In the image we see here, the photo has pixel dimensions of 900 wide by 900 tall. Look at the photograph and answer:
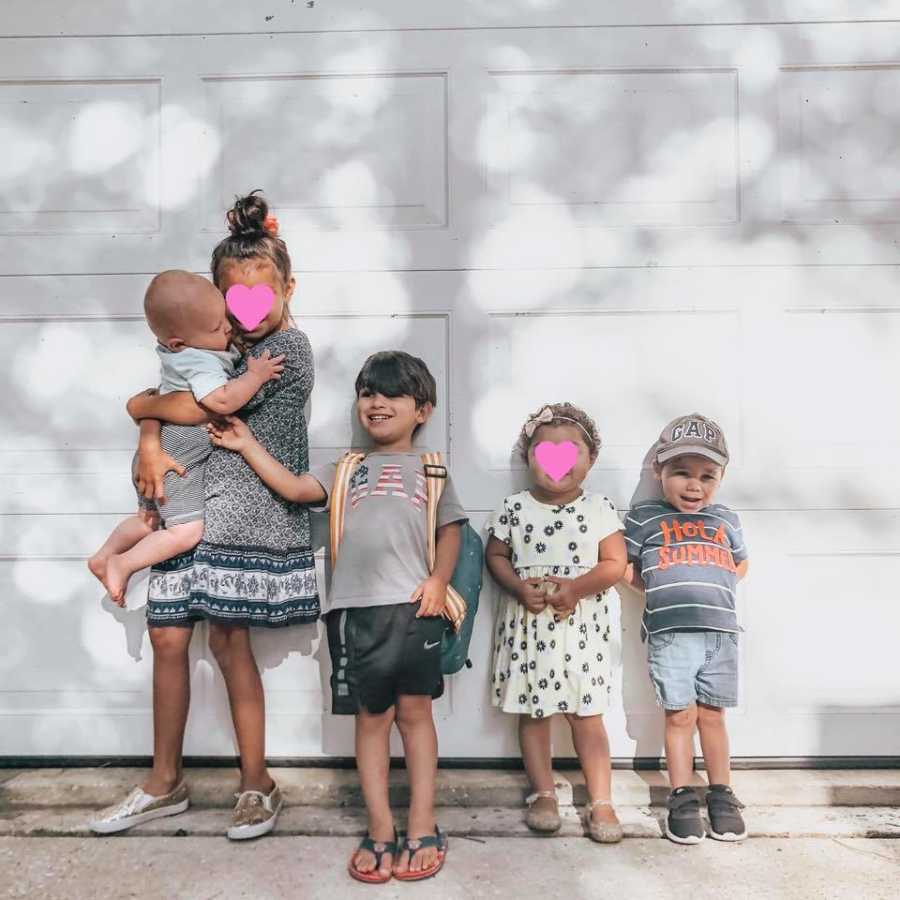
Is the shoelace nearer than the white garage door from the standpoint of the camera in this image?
Yes

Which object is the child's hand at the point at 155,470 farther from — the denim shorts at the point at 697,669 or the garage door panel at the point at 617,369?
the denim shorts at the point at 697,669

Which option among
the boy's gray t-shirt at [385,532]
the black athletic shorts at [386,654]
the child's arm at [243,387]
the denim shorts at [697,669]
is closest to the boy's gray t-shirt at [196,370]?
the child's arm at [243,387]

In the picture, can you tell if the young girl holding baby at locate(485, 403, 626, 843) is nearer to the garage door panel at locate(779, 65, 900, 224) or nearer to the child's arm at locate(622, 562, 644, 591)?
the child's arm at locate(622, 562, 644, 591)

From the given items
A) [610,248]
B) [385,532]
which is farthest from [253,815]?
[610,248]

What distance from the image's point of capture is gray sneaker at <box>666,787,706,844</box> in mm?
2076

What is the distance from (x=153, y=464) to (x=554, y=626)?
1081mm

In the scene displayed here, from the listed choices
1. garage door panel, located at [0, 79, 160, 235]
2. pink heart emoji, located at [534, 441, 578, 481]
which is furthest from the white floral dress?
garage door panel, located at [0, 79, 160, 235]

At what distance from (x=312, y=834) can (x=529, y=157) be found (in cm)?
186

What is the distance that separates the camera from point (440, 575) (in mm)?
2062

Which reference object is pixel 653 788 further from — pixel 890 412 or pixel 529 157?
pixel 529 157

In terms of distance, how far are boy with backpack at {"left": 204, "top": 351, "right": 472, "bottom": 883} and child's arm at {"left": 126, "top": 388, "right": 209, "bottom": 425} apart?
0.06 meters

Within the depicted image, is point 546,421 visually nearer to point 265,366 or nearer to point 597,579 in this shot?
point 597,579

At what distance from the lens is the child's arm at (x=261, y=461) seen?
2127 millimetres

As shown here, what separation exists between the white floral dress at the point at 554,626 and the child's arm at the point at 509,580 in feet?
0.06
